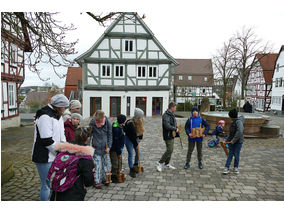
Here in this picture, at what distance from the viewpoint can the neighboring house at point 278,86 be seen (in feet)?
85.9

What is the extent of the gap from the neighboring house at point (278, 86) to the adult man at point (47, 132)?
29709mm

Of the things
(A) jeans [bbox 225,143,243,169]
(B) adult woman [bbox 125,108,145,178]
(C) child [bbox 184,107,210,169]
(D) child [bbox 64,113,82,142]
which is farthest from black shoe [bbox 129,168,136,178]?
(A) jeans [bbox 225,143,243,169]

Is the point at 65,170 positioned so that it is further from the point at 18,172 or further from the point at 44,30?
the point at 44,30

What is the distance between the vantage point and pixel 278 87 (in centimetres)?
2877

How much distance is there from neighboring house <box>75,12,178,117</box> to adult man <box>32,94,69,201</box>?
52.1ft

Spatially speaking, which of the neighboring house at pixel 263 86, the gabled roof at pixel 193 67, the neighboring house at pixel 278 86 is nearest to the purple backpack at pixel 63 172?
the neighboring house at pixel 278 86

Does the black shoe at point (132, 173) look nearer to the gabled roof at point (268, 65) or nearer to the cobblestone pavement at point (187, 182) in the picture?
the cobblestone pavement at point (187, 182)

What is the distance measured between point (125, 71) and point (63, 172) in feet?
55.1

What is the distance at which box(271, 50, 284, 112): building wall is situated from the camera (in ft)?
86.4

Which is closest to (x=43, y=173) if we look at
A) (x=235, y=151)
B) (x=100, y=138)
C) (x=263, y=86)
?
(x=100, y=138)

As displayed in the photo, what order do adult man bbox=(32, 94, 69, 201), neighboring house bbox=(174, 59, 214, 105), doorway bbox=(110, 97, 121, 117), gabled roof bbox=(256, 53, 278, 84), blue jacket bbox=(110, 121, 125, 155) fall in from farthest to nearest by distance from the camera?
neighboring house bbox=(174, 59, 214, 105) → gabled roof bbox=(256, 53, 278, 84) → doorway bbox=(110, 97, 121, 117) → blue jacket bbox=(110, 121, 125, 155) → adult man bbox=(32, 94, 69, 201)

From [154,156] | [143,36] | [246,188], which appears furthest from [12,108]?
[246,188]

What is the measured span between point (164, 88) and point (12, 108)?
12385 millimetres

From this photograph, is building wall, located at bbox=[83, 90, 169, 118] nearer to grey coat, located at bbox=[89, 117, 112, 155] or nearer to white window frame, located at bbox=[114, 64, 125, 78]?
white window frame, located at bbox=[114, 64, 125, 78]
